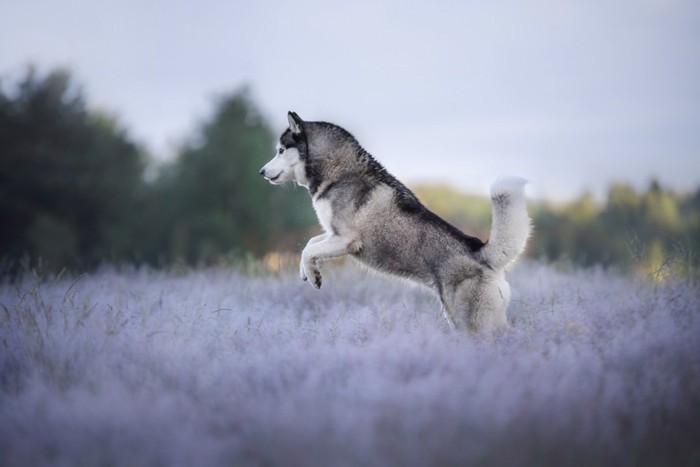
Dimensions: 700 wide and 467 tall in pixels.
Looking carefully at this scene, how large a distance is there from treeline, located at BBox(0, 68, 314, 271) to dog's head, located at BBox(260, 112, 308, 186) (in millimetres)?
15073

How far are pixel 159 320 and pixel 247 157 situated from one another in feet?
73.0

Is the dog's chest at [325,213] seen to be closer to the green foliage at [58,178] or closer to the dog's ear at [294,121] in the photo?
the dog's ear at [294,121]

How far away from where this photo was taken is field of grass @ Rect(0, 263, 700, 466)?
8.87ft

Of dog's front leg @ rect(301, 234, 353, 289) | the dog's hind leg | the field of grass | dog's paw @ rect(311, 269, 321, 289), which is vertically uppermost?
dog's front leg @ rect(301, 234, 353, 289)

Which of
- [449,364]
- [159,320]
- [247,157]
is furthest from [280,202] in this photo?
[449,364]

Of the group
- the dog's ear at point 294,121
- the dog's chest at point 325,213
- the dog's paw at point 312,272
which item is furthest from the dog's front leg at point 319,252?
the dog's ear at point 294,121

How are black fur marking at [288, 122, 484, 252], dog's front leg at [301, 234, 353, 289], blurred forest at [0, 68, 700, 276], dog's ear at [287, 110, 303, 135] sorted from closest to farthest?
black fur marking at [288, 122, 484, 252] < dog's front leg at [301, 234, 353, 289] < dog's ear at [287, 110, 303, 135] < blurred forest at [0, 68, 700, 276]

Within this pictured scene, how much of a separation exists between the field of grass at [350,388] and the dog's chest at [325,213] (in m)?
0.91

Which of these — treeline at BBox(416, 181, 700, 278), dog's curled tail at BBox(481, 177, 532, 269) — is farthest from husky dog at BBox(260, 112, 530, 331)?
treeline at BBox(416, 181, 700, 278)

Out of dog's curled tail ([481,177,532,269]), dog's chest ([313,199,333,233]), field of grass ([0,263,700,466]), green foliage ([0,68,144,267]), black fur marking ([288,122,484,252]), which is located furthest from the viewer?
green foliage ([0,68,144,267])

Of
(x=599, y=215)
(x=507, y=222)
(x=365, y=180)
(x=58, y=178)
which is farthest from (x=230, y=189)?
(x=599, y=215)

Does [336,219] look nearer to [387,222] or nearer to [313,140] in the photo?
[387,222]

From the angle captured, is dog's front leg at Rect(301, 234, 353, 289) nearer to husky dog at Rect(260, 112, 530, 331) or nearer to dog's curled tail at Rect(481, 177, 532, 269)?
husky dog at Rect(260, 112, 530, 331)

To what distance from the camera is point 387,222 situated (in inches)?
204
